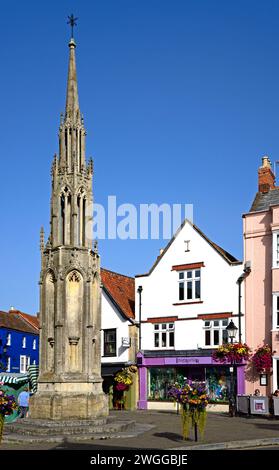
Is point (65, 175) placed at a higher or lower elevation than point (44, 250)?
higher

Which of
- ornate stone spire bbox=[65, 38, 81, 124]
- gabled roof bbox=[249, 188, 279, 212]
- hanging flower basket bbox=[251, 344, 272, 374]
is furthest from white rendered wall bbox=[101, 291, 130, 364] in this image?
ornate stone spire bbox=[65, 38, 81, 124]

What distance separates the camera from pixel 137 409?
37.9 metres

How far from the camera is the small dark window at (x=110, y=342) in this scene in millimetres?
39594

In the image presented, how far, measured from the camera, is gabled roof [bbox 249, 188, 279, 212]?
35.9 m

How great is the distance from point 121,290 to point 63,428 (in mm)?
21680

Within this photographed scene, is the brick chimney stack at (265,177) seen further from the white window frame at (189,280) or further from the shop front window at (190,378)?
the shop front window at (190,378)

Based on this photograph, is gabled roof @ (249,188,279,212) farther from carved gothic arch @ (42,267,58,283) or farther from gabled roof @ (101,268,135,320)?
carved gothic arch @ (42,267,58,283)

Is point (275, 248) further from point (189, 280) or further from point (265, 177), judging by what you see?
point (189, 280)

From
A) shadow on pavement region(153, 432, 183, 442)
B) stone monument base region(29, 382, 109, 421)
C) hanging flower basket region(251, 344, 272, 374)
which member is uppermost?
hanging flower basket region(251, 344, 272, 374)

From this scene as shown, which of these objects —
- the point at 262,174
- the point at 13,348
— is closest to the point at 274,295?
the point at 262,174

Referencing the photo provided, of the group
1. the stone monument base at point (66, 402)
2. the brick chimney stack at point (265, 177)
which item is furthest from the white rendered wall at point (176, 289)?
the stone monument base at point (66, 402)

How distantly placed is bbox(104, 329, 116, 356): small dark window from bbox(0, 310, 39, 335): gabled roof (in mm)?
23716
